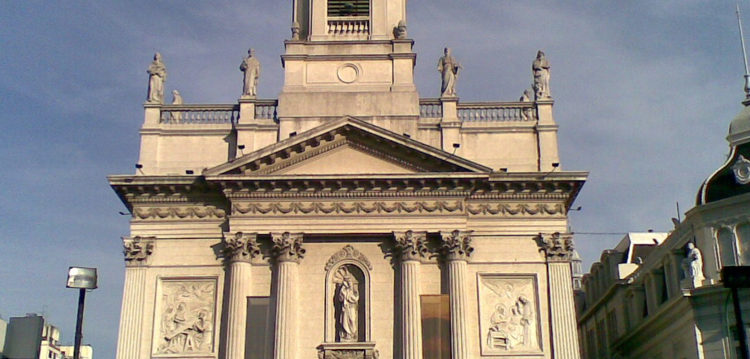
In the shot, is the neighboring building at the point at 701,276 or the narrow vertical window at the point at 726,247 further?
the narrow vertical window at the point at 726,247

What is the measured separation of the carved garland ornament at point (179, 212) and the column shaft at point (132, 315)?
6.90ft

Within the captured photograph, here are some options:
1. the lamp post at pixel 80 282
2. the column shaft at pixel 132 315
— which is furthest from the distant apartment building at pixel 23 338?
the column shaft at pixel 132 315

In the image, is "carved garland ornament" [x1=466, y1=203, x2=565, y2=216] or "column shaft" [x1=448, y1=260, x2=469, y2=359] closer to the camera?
"column shaft" [x1=448, y1=260, x2=469, y2=359]

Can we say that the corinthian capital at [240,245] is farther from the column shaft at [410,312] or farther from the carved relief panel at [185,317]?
the column shaft at [410,312]

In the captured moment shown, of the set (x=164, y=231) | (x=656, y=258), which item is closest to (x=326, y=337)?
(x=164, y=231)

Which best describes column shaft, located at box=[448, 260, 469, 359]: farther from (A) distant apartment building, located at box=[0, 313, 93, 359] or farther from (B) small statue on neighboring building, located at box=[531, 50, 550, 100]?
(A) distant apartment building, located at box=[0, 313, 93, 359]

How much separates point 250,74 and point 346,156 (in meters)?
5.73

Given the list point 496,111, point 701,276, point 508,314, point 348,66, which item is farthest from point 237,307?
point 701,276

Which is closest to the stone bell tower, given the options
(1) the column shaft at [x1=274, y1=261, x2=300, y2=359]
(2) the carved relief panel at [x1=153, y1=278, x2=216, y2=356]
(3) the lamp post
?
(1) the column shaft at [x1=274, y1=261, x2=300, y2=359]

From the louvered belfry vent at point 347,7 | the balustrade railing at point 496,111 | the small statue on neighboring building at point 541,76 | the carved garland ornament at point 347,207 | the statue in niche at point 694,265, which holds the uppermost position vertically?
the louvered belfry vent at point 347,7

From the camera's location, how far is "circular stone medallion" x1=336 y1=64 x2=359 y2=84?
1470 inches

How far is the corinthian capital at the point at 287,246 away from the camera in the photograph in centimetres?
3288

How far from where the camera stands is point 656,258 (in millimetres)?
38312

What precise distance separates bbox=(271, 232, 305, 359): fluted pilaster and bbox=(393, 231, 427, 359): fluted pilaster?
12.3 feet
